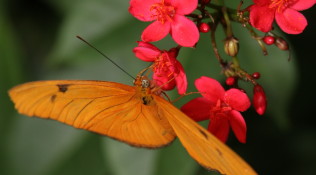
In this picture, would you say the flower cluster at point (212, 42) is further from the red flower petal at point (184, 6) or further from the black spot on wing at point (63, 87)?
the black spot on wing at point (63, 87)

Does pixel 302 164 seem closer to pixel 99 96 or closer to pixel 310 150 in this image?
pixel 310 150

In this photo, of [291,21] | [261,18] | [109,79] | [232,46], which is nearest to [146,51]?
[232,46]

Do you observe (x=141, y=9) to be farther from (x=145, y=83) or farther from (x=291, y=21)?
(x=291, y=21)

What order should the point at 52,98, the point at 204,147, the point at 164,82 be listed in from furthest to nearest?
the point at 164,82
the point at 52,98
the point at 204,147

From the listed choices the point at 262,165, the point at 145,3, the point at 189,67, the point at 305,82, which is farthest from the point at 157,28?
the point at 262,165

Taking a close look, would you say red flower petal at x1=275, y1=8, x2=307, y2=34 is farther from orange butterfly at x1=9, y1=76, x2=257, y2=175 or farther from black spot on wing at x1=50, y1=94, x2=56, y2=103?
black spot on wing at x1=50, y1=94, x2=56, y2=103
